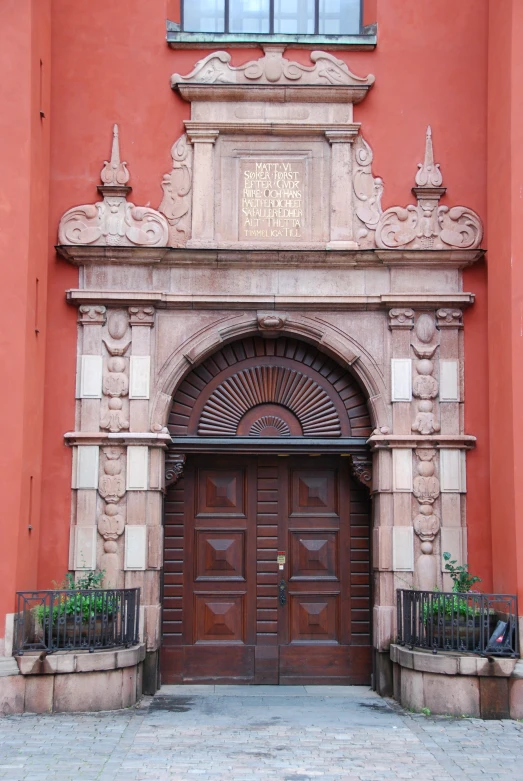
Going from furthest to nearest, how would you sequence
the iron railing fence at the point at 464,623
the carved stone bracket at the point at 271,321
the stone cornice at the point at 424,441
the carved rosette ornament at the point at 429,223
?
the carved rosette ornament at the point at 429,223
the carved stone bracket at the point at 271,321
the stone cornice at the point at 424,441
the iron railing fence at the point at 464,623

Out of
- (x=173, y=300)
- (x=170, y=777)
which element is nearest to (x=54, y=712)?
(x=170, y=777)

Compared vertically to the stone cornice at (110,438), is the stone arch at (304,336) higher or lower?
higher

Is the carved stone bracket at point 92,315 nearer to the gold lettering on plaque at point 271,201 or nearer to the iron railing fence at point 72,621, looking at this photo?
the gold lettering on plaque at point 271,201

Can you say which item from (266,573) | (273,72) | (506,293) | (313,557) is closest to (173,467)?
(266,573)

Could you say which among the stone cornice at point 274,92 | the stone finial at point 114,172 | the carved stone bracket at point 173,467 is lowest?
the carved stone bracket at point 173,467

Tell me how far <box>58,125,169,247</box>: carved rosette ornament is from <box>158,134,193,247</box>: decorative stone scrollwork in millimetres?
115

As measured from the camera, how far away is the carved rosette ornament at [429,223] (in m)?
12.3

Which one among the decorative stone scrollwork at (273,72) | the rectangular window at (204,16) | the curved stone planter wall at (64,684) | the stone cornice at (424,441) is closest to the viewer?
the curved stone planter wall at (64,684)

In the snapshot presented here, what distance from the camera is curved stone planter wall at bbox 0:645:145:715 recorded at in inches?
410

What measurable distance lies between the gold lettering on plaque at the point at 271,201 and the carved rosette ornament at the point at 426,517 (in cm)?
306

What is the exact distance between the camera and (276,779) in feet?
26.9

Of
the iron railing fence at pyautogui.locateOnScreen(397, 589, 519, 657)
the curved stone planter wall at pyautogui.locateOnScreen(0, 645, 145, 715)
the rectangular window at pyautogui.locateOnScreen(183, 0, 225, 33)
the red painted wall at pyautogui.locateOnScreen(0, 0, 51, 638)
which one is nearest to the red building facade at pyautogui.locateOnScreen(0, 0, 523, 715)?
the red painted wall at pyautogui.locateOnScreen(0, 0, 51, 638)

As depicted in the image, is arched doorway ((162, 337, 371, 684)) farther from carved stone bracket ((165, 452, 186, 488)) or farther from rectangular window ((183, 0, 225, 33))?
rectangular window ((183, 0, 225, 33))

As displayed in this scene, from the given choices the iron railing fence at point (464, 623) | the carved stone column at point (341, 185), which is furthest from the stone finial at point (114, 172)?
the iron railing fence at point (464, 623)
